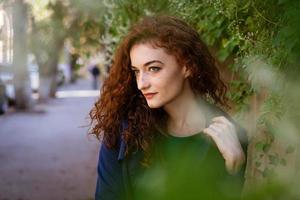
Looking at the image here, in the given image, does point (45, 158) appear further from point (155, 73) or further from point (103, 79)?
point (155, 73)

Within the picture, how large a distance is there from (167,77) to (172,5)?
1.46 meters

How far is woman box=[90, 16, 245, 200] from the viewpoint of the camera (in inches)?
69.8

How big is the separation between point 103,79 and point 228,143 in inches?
65.8

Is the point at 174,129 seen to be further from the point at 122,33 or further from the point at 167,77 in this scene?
the point at 122,33

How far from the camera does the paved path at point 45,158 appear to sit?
7.84 meters

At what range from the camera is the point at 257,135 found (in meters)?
3.04

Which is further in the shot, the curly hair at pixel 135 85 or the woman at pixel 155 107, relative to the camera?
the curly hair at pixel 135 85

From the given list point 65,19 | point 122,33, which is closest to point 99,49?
point 122,33

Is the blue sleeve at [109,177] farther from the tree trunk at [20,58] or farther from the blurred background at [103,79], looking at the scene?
the tree trunk at [20,58]

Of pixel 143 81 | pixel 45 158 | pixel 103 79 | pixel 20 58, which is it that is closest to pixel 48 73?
pixel 20 58

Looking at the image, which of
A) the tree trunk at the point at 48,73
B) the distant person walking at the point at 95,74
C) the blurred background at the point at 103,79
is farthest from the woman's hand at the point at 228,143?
the distant person walking at the point at 95,74

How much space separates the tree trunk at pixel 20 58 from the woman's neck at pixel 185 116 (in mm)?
13843

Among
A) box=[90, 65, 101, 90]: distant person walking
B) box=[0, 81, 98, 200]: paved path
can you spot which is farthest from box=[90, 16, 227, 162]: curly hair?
box=[90, 65, 101, 90]: distant person walking

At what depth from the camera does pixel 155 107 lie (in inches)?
72.0
